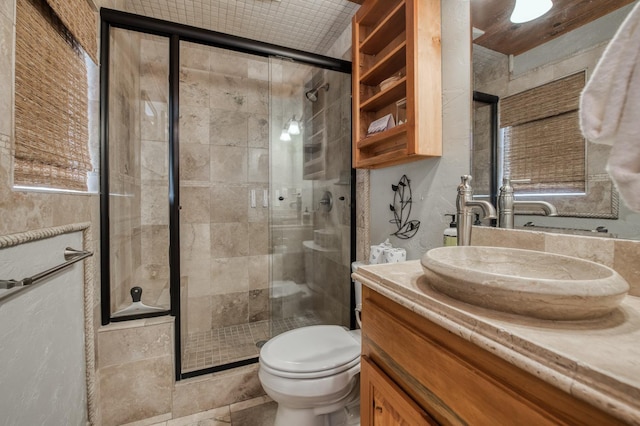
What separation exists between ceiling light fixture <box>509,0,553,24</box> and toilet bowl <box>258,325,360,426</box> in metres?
1.46

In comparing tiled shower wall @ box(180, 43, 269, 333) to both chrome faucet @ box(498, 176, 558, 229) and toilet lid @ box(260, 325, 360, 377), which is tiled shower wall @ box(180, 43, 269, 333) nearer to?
toilet lid @ box(260, 325, 360, 377)

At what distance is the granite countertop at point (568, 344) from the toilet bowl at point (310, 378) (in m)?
0.73

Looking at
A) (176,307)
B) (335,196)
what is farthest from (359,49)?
(176,307)

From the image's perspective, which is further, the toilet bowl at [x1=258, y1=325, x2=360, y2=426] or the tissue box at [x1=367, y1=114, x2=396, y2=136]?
the tissue box at [x1=367, y1=114, x2=396, y2=136]

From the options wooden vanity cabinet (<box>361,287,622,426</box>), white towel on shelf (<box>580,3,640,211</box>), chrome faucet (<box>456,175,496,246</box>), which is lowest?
wooden vanity cabinet (<box>361,287,622,426</box>)

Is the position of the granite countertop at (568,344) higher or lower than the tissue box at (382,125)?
lower

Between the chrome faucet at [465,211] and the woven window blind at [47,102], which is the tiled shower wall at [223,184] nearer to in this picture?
the woven window blind at [47,102]

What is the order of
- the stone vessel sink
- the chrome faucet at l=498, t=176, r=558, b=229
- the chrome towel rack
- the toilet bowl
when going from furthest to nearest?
the toilet bowl < the chrome faucet at l=498, t=176, r=558, b=229 < the chrome towel rack < the stone vessel sink

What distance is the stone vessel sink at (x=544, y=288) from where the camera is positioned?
0.41 meters

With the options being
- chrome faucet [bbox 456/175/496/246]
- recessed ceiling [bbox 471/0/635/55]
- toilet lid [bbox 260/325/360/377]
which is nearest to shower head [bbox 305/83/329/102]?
recessed ceiling [bbox 471/0/635/55]

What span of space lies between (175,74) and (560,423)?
193 centimetres

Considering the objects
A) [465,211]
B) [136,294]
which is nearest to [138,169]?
[136,294]

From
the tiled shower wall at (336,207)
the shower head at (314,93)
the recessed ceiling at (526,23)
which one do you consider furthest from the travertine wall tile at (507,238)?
the shower head at (314,93)

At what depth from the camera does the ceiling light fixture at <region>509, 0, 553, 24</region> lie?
857mm
